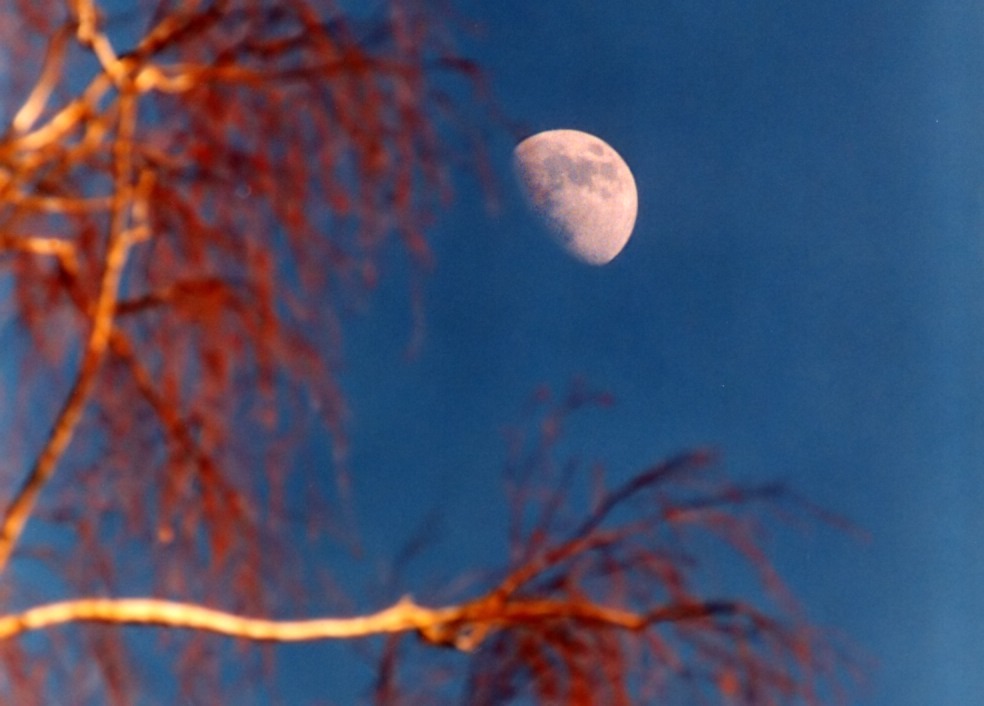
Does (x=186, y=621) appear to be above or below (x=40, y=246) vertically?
below

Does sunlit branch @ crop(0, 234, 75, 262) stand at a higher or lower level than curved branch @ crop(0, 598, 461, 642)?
higher

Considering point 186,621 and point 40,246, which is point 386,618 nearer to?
point 186,621

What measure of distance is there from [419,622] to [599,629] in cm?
43

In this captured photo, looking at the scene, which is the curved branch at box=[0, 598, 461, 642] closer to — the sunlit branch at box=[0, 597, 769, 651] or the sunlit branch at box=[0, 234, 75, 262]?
the sunlit branch at box=[0, 597, 769, 651]

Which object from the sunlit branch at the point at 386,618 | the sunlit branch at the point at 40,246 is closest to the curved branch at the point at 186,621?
the sunlit branch at the point at 386,618

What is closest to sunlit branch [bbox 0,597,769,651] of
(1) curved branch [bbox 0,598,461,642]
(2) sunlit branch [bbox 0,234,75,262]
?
(1) curved branch [bbox 0,598,461,642]

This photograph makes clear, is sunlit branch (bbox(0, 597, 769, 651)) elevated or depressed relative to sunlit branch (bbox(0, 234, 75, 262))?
depressed

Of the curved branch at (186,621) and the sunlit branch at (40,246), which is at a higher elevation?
the sunlit branch at (40,246)

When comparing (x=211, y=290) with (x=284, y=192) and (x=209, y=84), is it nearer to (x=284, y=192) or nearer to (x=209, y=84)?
(x=284, y=192)

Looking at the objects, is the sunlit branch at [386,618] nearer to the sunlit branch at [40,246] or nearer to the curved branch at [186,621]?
the curved branch at [186,621]

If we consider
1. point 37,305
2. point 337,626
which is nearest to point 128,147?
point 37,305

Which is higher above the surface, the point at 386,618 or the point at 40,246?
the point at 40,246

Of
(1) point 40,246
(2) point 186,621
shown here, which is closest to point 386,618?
(2) point 186,621

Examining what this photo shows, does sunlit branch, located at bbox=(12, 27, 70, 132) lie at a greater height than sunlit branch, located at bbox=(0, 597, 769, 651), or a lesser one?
greater
